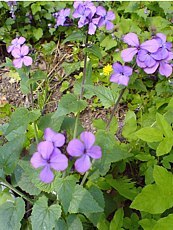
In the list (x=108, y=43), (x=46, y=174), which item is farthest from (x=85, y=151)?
(x=108, y=43)

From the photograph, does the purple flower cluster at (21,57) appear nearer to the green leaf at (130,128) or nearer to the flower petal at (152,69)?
the flower petal at (152,69)

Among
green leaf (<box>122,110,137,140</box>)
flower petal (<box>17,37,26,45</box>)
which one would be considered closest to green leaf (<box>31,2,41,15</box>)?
green leaf (<box>122,110,137,140</box>)

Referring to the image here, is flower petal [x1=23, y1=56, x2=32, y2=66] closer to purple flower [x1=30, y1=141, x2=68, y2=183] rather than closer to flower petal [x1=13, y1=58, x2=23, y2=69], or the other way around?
flower petal [x1=13, y1=58, x2=23, y2=69]

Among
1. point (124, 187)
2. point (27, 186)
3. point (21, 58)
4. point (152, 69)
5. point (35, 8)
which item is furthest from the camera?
point (35, 8)

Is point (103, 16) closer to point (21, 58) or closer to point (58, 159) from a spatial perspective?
point (21, 58)

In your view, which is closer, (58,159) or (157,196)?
(58,159)

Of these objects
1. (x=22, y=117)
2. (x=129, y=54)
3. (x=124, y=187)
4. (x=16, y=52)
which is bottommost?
(x=124, y=187)
